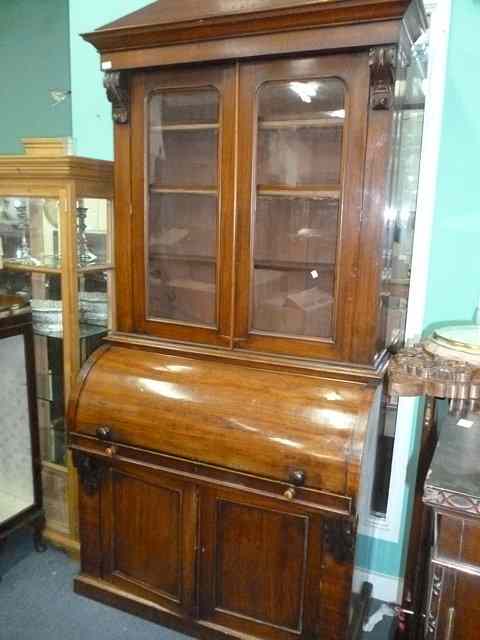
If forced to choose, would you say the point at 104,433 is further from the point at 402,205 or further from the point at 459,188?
the point at 459,188

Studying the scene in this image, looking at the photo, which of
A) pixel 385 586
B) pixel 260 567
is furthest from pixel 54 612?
pixel 385 586

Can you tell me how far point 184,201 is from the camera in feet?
5.98

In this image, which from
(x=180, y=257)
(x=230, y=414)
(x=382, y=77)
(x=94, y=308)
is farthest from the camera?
(x=94, y=308)

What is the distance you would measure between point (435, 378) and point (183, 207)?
38.9 inches

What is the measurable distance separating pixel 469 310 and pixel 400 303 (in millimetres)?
244

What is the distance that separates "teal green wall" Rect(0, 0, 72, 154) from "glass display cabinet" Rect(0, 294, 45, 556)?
53.5 inches

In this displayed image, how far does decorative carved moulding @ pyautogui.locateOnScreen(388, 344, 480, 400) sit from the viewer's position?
1475mm

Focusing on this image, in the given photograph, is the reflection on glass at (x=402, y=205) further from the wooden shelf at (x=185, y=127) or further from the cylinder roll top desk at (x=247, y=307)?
the wooden shelf at (x=185, y=127)

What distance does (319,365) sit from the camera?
164 cm

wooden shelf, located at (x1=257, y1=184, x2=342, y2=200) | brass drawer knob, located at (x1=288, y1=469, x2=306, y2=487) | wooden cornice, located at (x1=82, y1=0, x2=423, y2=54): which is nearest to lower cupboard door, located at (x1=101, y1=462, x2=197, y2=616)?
brass drawer knob, located at (x1=288, y1=469, x2=306, y2=487)

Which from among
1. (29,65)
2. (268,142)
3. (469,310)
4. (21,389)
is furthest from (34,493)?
(29,65)

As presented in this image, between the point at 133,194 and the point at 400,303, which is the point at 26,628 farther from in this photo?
the point at 400,303

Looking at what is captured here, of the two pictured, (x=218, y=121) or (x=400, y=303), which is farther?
(x=400, y=303)

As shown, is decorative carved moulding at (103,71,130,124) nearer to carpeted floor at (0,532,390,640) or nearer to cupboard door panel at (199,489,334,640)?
cupboard door panel at (199,489,334,640)
